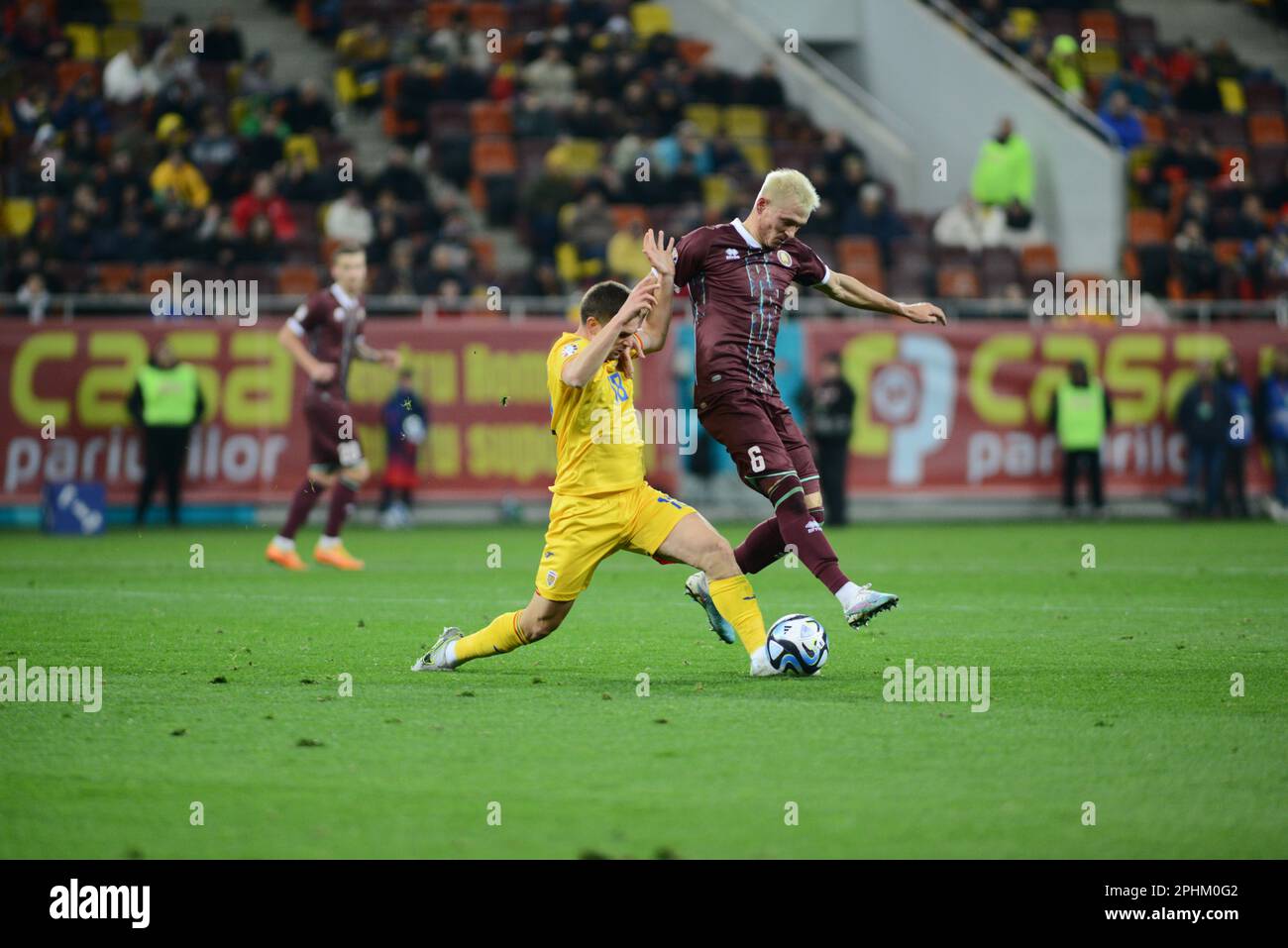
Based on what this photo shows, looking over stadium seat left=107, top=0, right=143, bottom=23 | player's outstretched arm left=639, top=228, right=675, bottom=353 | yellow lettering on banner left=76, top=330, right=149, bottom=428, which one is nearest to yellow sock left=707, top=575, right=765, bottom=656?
player's outstretched arm left=639, top=228, right=675, bottom=353

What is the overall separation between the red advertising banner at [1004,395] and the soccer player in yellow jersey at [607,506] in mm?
15304

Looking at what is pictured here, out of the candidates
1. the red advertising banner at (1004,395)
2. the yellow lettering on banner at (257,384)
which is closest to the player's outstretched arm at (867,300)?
the yellow lettering on banner at (257,384)

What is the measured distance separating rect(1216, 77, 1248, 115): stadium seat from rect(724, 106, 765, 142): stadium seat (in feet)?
26.4


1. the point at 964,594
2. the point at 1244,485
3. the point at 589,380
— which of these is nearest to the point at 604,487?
the point at 589,380

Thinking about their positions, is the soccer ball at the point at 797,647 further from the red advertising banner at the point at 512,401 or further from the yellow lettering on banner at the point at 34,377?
the yellow lettering on banner at the point at 34,377

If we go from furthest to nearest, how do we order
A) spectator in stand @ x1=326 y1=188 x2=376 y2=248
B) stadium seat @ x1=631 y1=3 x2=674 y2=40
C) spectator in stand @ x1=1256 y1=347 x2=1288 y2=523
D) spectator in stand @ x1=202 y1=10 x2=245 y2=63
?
stadium seat @ x1=631 y1=3 x2=674 y2=40 < spectator in stand @ x1=202 y1=10 x2=245 y2=63 < spectator in stand @ x1=1256 y1=347 x2=1288 y2=523 < spectator in stand @ x1=326 y1=188 x2=376 y2=248

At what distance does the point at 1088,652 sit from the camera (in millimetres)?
10039

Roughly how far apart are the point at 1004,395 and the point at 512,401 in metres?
6.57

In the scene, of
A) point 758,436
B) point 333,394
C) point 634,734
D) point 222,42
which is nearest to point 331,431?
point 333,394

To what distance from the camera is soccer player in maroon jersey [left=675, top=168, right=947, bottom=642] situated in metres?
9.39

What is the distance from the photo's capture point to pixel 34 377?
72.2 ft

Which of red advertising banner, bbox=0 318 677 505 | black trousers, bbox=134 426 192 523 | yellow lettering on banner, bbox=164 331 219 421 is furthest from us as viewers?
yellow lettering on banner, bbox=164 331 219 421

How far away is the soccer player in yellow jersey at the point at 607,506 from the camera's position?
8.62m

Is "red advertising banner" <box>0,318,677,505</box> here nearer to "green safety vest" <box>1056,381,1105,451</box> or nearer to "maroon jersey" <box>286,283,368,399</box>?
"green safety vest" <box>1056,381,1105,451</box>
